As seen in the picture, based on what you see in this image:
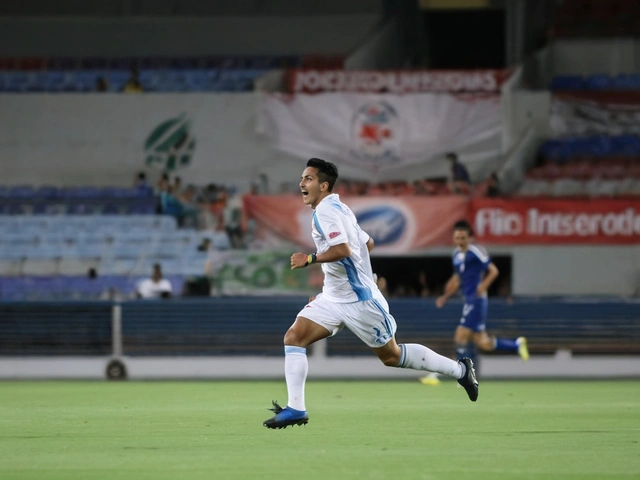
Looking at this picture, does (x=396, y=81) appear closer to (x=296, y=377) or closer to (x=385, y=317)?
(x=385, y=317)

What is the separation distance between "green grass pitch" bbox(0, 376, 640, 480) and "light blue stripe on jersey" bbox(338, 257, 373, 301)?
41.4 inches

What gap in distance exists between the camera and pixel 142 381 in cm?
1858

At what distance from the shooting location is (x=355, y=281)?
31.4ft

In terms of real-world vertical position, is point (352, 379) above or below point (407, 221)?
below

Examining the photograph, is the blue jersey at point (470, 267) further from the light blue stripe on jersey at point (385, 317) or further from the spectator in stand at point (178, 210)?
the spectator in stand at point (178, 210)

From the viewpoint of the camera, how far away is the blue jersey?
17.0m

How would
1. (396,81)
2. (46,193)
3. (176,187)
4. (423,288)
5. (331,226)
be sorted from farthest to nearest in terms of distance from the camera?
(396,81)
(46,193)
(176,187)
(423,288)
(331,226)

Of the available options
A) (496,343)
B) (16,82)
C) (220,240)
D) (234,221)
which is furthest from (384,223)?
(16,82)

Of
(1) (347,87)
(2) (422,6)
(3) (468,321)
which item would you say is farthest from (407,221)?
(2) (422,6)

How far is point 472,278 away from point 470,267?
0.17m

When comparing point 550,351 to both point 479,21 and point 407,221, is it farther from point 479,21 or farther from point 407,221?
point 479,21

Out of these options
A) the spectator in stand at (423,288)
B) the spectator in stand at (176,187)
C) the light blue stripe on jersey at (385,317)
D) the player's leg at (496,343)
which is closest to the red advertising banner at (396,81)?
the spectator in stand at (176,187)

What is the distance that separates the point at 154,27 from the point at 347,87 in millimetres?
6960

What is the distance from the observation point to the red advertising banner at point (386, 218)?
78.7ft
